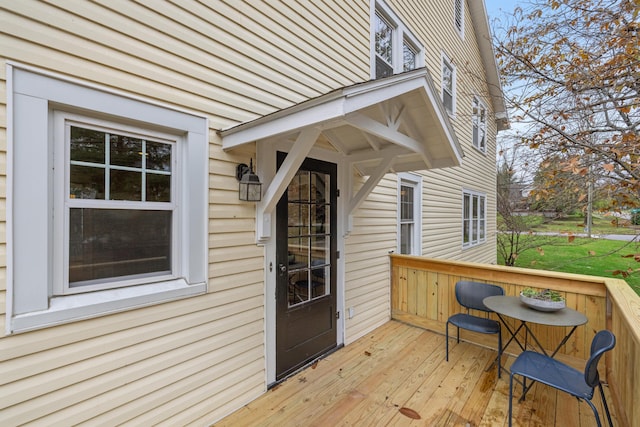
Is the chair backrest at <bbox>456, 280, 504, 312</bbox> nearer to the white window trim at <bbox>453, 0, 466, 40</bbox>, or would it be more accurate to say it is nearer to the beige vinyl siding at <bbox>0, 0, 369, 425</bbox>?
the beige vinyl siding at <bbox>0, 0, 369, 425</bbox>

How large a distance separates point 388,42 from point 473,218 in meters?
5.77

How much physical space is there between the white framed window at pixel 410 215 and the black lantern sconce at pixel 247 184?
3.16 meters

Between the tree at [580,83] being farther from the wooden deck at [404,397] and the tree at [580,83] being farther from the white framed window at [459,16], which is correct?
the white framed window at [459,16]

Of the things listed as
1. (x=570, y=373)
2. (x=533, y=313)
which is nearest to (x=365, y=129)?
(x=533, y=313)

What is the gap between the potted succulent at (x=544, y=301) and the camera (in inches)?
102

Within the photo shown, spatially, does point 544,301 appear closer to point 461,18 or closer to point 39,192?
point 39,192

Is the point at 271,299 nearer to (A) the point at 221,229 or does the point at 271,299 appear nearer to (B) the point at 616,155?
(A) the point at 221,229

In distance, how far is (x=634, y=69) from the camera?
3080 millimetres

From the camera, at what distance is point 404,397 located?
258 centimetres

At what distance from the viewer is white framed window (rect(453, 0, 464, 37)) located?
268 inches

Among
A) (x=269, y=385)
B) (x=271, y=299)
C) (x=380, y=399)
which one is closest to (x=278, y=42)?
(x=271, y=299)

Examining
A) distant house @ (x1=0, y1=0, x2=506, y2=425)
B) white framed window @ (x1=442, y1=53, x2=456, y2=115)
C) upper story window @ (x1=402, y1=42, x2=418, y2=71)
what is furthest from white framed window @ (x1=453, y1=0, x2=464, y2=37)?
distant house @ (x1=0, y1=0, x2=506, y2=425)

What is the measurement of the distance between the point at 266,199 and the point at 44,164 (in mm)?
1419

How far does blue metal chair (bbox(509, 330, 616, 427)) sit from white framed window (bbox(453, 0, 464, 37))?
24.0 ft
